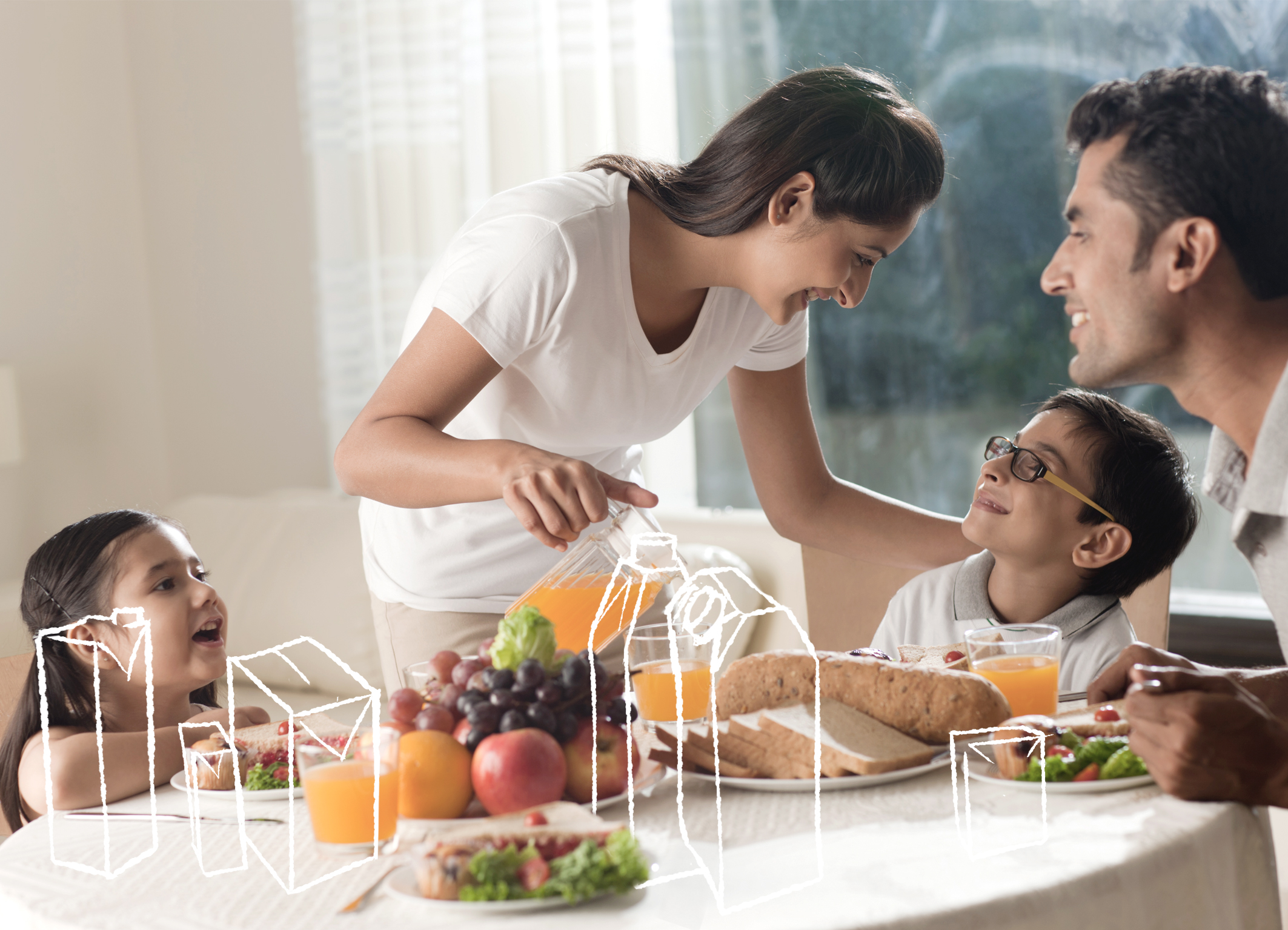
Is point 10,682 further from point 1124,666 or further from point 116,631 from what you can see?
point 1124,666

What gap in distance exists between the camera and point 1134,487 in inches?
74.7

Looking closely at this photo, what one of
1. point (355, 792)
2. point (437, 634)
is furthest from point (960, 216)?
point (355, 792)

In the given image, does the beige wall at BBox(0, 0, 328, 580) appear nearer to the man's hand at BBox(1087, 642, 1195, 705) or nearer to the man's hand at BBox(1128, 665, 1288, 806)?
the man's hand at BBox(1087, 642, 1195, 705)

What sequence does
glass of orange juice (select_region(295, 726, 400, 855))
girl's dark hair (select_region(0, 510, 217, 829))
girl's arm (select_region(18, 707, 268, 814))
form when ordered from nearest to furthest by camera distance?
glass of orange juice (select_region(295, 726, 400, 855)) < girl's arm (select_region(18, 707, 268, 814)) < girl's dark hair (select_region(0, 510, 217, 829))

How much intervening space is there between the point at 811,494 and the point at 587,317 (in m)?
0.63

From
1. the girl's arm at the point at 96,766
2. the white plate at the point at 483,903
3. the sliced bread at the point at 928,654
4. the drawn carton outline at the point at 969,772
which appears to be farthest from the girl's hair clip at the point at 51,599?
the drawn carton outline at the point at 969,772

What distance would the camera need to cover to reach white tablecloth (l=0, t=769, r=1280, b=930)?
879 millimetres

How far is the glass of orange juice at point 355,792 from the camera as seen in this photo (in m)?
0.98

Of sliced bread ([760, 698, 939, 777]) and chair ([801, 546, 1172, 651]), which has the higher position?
sliced bread ([760, 698, 939, 777])

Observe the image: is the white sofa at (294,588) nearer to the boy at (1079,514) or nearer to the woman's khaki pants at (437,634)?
the boy at (1079,514)

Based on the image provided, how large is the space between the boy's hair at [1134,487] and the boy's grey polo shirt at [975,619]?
7 centimetres

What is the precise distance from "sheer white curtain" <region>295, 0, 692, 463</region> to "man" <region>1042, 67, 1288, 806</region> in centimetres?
217

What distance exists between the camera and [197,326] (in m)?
4.48

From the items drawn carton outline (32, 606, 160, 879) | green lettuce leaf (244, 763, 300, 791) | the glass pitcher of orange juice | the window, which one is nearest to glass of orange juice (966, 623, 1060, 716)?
the glass pitcher of orange juice
